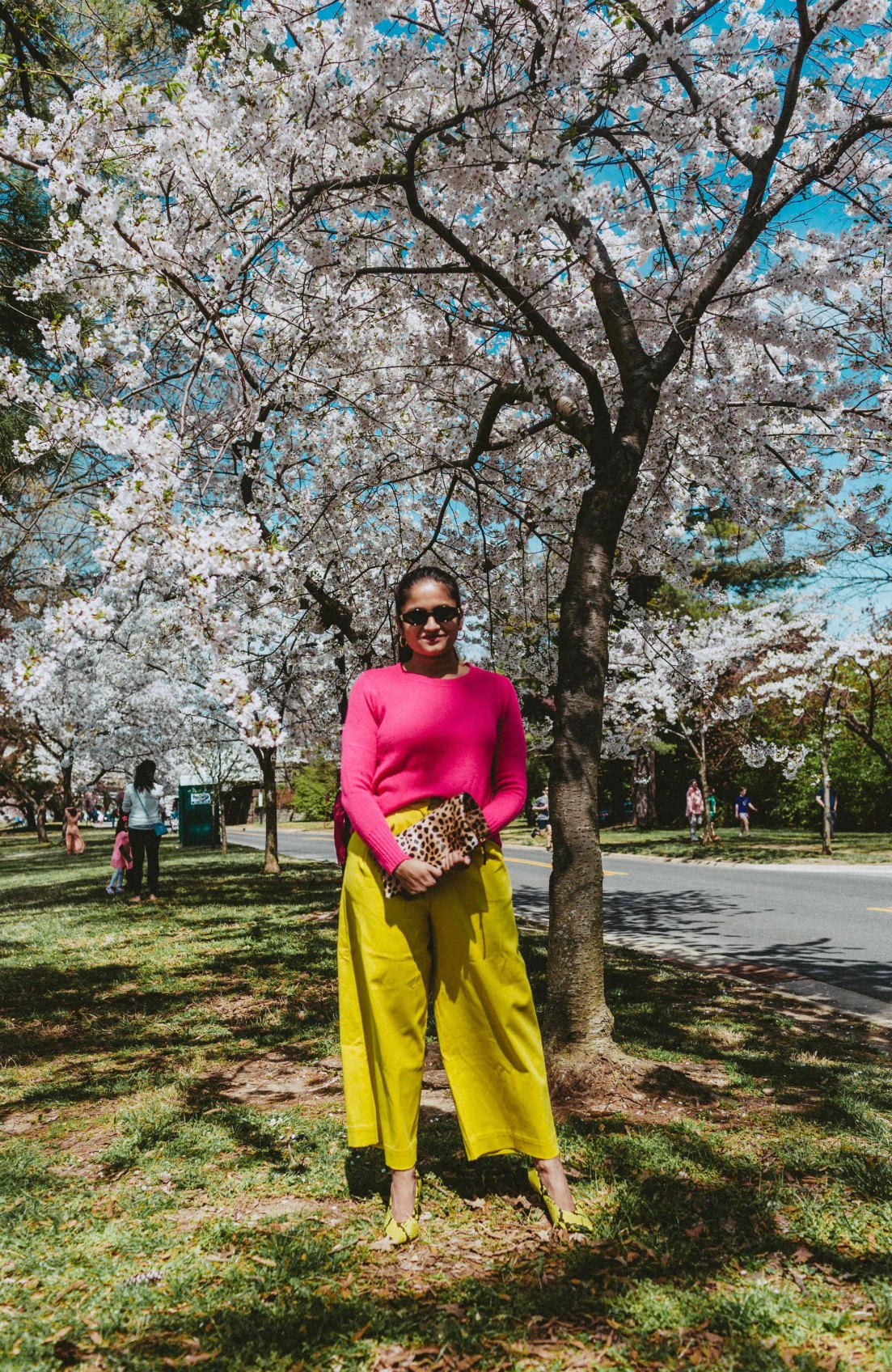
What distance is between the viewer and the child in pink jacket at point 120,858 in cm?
1177

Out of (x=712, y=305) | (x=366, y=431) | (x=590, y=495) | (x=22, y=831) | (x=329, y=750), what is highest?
(x=712, y=305)

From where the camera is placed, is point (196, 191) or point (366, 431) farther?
point (366, 431)

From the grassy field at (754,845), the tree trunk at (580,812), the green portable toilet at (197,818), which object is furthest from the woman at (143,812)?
the green portable toilet at (197,818)

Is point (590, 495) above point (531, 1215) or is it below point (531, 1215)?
above

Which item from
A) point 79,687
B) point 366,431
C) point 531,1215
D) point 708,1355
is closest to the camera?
point 708,1355

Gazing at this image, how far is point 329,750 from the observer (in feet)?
43.3

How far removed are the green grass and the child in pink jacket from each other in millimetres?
11366

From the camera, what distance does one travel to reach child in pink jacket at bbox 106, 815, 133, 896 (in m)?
11.8

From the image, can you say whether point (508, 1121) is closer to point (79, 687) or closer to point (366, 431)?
point (366, 431)

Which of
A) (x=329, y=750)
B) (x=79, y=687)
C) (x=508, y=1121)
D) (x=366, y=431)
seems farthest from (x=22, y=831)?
(x=508, y=1121)

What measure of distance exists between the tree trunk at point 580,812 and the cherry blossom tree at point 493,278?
2 cm

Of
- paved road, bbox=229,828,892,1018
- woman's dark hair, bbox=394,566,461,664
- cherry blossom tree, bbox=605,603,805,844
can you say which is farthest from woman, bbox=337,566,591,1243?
cherry blossom tree, bbox=605,603,805,844

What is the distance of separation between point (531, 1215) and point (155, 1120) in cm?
178

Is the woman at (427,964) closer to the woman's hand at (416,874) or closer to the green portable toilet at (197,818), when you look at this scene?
the woman's hand at (416,874)
